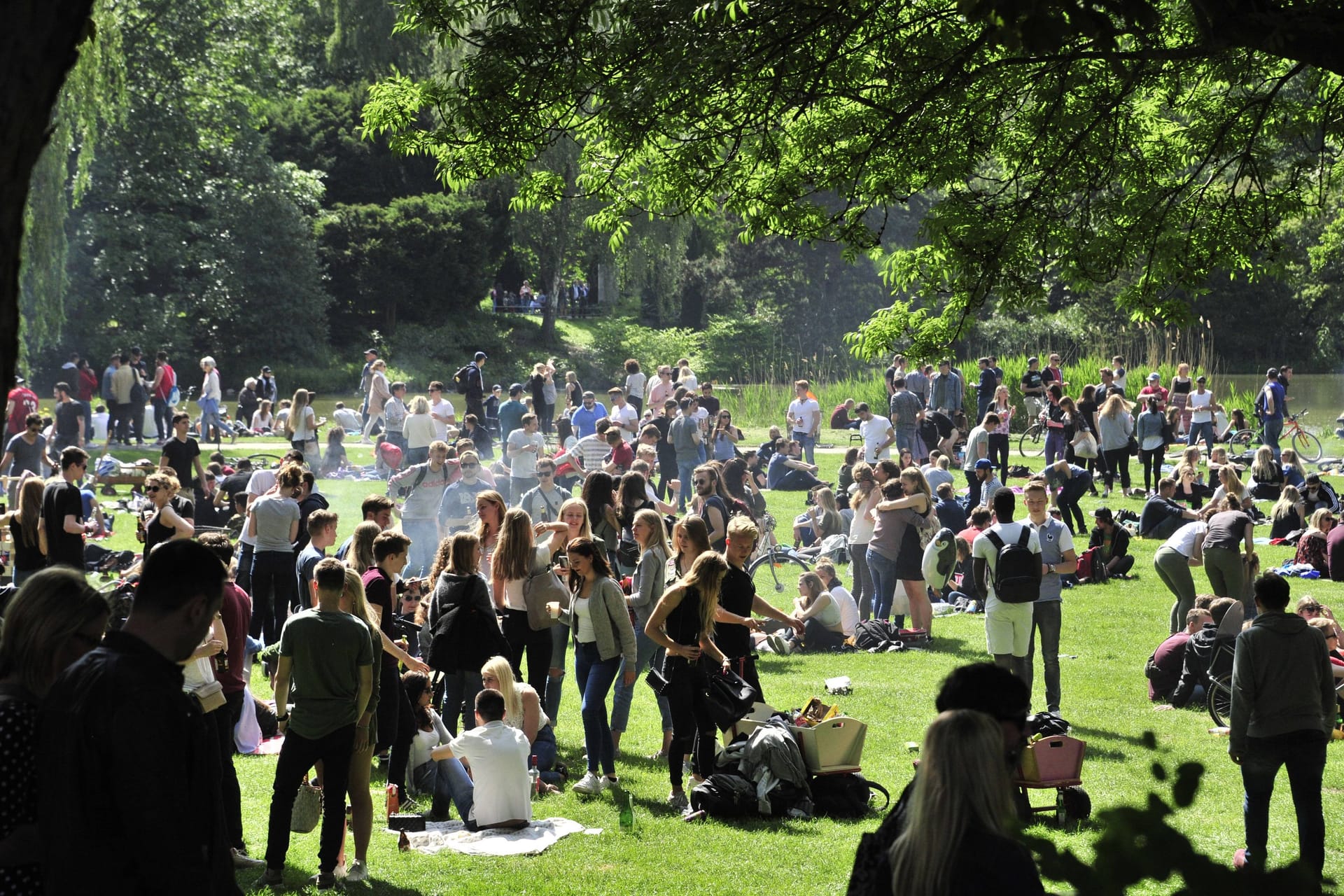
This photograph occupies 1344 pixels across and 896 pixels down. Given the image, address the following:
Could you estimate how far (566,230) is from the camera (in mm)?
48156

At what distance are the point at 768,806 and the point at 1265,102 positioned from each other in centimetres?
488

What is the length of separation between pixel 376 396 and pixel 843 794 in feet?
63.3

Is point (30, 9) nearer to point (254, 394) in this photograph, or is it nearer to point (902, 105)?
point (902, 105)

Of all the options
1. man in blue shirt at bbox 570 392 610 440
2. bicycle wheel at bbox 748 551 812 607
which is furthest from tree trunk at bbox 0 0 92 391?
man in blue shirt at bbox 570 392 610 440

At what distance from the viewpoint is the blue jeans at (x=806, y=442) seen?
77.8ft

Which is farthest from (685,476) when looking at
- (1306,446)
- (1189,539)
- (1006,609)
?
(1306,446)

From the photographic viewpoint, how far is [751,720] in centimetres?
875

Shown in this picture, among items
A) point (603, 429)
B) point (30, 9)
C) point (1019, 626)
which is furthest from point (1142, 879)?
point (603, 429)

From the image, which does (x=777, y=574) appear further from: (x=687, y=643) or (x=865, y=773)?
(x=687, y=643)

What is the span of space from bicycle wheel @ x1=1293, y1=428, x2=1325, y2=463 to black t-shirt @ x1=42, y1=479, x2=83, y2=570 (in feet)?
72.9

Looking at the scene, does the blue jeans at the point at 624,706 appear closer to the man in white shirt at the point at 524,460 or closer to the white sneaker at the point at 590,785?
the white sneaker at the point at 590,785

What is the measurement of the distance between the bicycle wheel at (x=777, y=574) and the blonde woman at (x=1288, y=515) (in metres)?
Answer: 6.35

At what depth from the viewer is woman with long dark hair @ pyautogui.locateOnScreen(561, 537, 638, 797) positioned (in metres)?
8.74

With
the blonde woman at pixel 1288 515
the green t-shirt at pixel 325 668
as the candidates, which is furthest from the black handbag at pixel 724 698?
the blonde woman at pixel 1288 515
